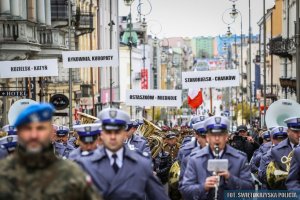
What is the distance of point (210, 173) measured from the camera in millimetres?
8016

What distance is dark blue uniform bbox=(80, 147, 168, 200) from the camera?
6.69 m

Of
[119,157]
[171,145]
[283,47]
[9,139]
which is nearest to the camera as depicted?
[119,157]

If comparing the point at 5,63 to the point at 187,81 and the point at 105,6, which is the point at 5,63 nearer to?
the point at 187,81

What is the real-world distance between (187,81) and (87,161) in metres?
13.7

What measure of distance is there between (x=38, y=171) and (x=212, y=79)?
15.0 meters

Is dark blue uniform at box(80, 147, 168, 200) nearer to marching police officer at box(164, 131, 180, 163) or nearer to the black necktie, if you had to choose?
the black necktie

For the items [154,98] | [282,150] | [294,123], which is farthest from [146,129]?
[294,123]

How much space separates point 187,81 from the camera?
2042 cm

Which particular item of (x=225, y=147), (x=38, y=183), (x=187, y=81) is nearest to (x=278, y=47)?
(x=187, y=81)

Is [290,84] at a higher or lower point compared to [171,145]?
higher

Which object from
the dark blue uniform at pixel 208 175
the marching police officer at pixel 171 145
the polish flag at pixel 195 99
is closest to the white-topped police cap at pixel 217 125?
the dark blue uniform at pixel 208 175

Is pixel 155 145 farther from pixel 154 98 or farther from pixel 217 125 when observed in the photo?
pixel 217 125

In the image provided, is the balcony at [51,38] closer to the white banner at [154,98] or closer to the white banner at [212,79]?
the white banner at [154,98]

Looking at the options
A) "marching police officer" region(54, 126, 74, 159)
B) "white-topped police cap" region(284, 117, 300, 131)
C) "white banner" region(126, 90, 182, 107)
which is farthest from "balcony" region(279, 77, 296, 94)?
"white-topped police cap" region(284, 117, 300, 131)
